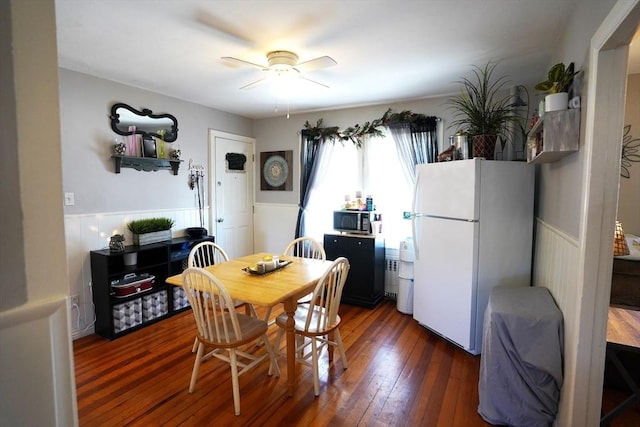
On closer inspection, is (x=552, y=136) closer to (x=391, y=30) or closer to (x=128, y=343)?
(x=391, y=30)

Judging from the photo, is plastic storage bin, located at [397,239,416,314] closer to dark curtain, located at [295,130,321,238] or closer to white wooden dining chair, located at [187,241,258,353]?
dark curtain, located at [295,130,321,238]

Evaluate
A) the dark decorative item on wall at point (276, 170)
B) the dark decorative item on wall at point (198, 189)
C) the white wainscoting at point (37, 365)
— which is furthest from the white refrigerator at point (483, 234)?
the dark decorative item on wall at point (198, 189)

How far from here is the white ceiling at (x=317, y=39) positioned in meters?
1.91

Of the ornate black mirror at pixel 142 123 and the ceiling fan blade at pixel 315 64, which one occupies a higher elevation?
the ceiling fan blade at pixel 315 64

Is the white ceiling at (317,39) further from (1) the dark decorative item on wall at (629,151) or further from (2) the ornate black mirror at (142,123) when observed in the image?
(1) the dark decorative item on wall at (629,151)

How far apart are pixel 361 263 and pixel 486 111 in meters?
2.04

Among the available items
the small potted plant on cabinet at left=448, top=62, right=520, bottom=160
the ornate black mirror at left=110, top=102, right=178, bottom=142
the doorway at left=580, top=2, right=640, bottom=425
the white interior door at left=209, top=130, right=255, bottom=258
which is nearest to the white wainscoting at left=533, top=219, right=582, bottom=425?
the doorway at left=580, top=2, right=640, bottom=425

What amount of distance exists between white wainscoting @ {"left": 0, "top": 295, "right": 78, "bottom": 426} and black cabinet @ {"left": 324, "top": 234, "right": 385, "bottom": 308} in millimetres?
3121

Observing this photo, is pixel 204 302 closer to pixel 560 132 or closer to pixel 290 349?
pixel 290 349

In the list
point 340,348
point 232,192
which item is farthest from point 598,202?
point 232,192

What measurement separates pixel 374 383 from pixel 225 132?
142 inches

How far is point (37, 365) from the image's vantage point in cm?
81

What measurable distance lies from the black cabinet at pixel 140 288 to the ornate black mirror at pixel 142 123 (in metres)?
1.21

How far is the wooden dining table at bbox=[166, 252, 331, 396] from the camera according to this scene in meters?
2.00
